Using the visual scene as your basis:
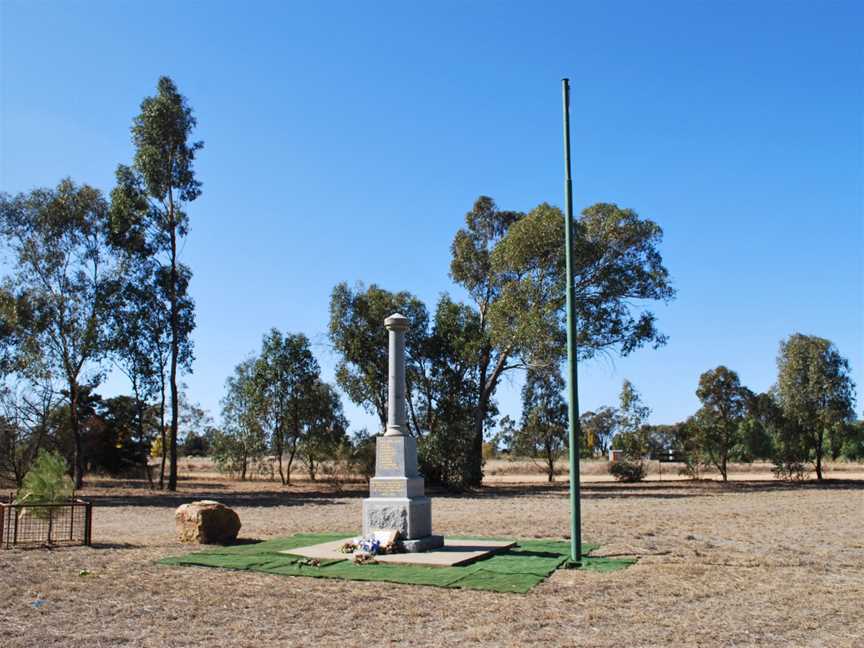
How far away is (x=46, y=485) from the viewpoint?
13.2 m

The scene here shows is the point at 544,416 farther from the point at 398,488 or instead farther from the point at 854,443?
the point at 398,488

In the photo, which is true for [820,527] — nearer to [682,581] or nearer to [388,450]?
[682,581]

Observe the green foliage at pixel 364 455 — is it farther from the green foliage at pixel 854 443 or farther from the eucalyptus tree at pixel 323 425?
the green foliage at pixel 854 443

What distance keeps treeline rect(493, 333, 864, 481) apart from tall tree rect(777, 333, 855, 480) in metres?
0.05

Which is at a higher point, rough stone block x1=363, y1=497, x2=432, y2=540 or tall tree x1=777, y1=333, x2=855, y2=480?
tall tree x1=777, y1=333, x2=855, y2=480

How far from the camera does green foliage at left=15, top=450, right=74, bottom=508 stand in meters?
13.1

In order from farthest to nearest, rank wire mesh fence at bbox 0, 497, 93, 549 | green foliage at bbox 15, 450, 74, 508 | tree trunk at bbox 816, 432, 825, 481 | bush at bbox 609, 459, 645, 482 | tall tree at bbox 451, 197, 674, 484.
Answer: bush at bbox 609, 459, 645, 482
tree trunk at bbox 816, 432, 825, 481
tall tree at bbox 451, 197, 674, 484
green foliage at bbox 15, 450, 74, 508
wire mesh fence at bbox 0, 497, 93, 549

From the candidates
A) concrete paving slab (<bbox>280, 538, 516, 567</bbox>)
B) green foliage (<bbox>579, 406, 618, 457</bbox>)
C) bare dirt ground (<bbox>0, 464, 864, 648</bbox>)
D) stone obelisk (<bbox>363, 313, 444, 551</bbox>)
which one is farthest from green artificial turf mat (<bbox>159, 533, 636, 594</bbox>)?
green foliage (<bbox>579, 406, 618, 457</bbox>)

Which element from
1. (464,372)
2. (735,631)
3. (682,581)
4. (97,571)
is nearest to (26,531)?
(97,571)

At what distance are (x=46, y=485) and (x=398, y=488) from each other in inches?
236

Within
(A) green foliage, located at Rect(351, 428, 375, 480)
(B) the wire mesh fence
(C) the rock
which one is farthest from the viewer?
(A) green foliage, located at Rect(351, 428, 375, 480)

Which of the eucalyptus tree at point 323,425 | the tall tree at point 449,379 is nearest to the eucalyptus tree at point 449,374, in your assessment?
the tall tree at point 449,379

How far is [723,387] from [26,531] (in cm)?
3945

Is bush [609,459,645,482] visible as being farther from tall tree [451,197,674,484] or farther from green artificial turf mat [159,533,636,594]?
green artificial turf mat [159,533,636,594]
